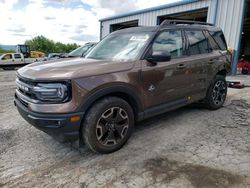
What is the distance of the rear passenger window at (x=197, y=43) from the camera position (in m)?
3.94

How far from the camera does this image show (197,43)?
4.12 m

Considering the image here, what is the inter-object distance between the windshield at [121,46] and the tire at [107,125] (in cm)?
80

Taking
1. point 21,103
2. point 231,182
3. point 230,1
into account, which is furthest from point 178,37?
point 230,1

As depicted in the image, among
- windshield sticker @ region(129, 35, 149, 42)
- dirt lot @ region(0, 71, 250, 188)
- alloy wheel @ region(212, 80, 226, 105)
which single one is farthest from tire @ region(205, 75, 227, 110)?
windshield sticker @ region(129, 35, 149, 42)

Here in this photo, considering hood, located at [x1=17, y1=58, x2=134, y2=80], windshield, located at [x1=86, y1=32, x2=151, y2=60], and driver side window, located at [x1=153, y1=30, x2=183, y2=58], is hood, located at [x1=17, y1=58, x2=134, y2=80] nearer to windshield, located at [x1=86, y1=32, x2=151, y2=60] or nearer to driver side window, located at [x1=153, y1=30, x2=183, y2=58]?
windshield, located at [x1=86, y1=32, x2=151, y2=60]

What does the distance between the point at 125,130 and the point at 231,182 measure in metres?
1.45

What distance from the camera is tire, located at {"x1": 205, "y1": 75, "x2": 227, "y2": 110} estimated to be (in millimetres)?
4551

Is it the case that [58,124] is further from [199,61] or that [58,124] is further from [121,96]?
[199,61]

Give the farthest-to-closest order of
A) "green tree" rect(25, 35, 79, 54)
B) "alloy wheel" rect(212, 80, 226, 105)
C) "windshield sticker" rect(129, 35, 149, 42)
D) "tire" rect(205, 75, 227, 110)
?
"green tree" rect(25, 35, 79, 54) → "alloy wheel" rect(212, 80, 226, 105) → "tire" rect(205, 75, 227, 110) → "windshield sticker" rect(129, 35, 149, 42)

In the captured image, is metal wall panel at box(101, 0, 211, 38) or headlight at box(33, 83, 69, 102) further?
metal wall panel at box(101, 0, 211, 38)

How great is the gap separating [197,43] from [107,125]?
8.51ft

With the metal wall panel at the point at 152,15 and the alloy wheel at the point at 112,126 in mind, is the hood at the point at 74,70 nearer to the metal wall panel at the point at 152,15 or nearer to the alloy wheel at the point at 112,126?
the alloy wheel at the point at 112,126

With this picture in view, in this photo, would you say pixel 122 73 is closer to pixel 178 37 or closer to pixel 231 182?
pixel 178 37

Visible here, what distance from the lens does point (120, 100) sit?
287cm
